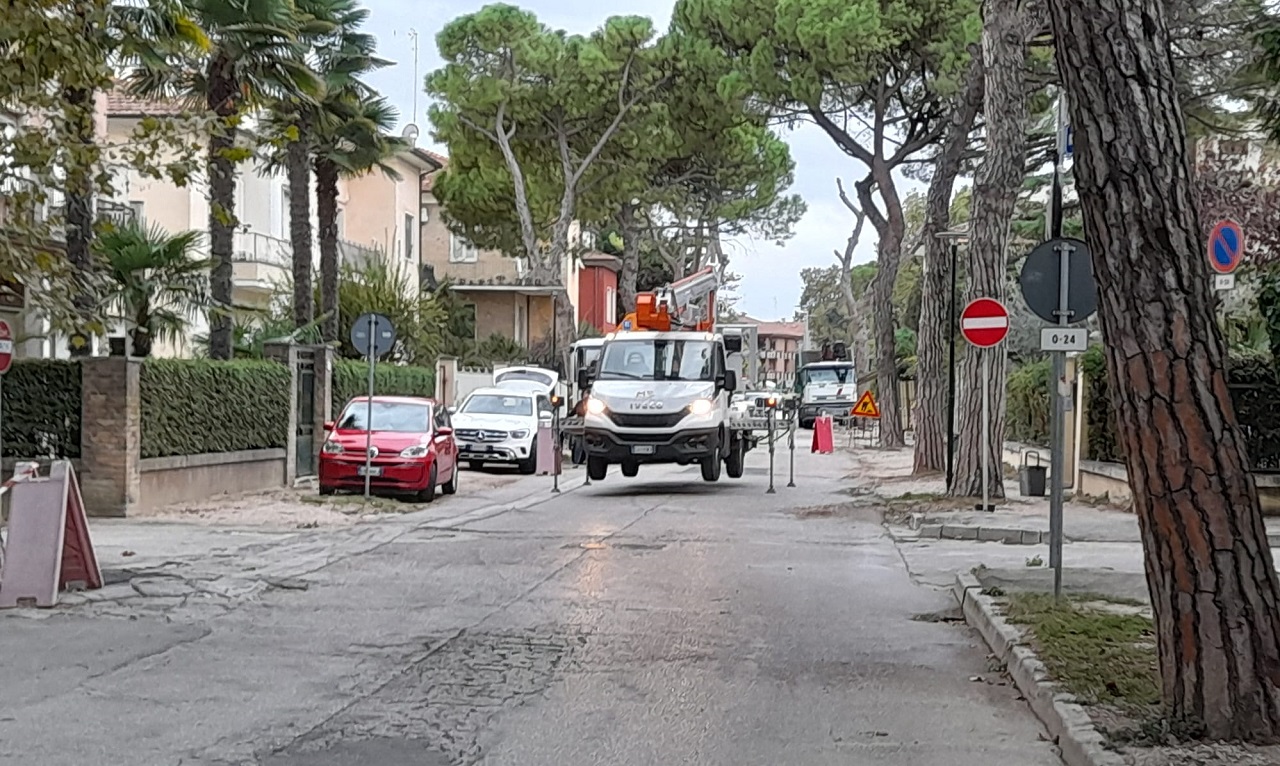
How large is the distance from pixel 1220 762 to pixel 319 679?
4874 millimetres

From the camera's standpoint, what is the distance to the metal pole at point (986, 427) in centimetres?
1839

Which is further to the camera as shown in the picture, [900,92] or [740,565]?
[900,92]

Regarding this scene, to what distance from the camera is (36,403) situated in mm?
18156

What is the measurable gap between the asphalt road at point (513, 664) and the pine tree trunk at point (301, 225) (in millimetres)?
12097

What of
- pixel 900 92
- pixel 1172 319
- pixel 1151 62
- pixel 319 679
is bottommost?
pixel 319 679

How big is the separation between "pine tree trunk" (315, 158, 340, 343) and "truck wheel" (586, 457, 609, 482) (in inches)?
264

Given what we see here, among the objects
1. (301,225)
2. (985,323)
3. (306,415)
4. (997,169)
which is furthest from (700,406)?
(301,225)

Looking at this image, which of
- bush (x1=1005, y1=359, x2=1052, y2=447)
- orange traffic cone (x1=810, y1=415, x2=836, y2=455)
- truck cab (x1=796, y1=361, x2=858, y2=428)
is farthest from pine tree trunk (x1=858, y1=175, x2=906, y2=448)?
truck cab (x1=796, y1=361, x2=858, y2=428)

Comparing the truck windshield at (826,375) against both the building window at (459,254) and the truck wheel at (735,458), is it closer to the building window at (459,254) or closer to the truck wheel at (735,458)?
the building window at (459,254)

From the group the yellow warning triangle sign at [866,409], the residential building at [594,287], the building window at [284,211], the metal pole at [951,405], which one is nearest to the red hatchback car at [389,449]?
the metal pole at [951,405]

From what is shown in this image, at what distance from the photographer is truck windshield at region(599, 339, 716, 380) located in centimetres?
2303

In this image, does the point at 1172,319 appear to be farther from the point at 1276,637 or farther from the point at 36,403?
the point at 36,403

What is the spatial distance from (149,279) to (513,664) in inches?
514

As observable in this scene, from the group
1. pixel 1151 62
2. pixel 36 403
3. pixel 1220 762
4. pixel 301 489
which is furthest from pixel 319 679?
pixel 301 489
